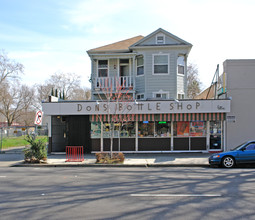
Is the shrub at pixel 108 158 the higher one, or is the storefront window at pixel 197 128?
the storefront window at pixel 197 128

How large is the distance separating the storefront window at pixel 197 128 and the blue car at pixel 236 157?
5417mm

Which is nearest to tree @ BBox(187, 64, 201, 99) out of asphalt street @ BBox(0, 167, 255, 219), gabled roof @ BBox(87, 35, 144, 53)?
gabled roof @ BBox(87, 35, 144, 53)

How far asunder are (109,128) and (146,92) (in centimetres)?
461

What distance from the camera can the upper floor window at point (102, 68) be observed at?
75.7 feet

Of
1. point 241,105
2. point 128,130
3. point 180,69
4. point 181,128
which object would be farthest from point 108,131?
point 241,105

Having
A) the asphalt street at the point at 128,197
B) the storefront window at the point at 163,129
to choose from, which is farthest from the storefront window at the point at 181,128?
the asphalt street at the point at 128,197

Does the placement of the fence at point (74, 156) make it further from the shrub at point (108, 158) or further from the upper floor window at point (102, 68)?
the upper floor window at point (102, 68)

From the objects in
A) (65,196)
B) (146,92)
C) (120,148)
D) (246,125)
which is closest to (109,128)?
(120,148)

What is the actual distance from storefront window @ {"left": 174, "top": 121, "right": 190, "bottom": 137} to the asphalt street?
8.21 meters

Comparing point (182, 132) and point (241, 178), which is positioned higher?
point (182, 132)

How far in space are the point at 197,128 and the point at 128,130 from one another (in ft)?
15.4

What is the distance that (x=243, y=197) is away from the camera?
7.49 metres

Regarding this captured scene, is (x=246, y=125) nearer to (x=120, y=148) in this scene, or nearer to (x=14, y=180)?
(x=120, y=148)

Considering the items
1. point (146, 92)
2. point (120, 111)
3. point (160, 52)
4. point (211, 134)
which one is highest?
point (160, 52)
